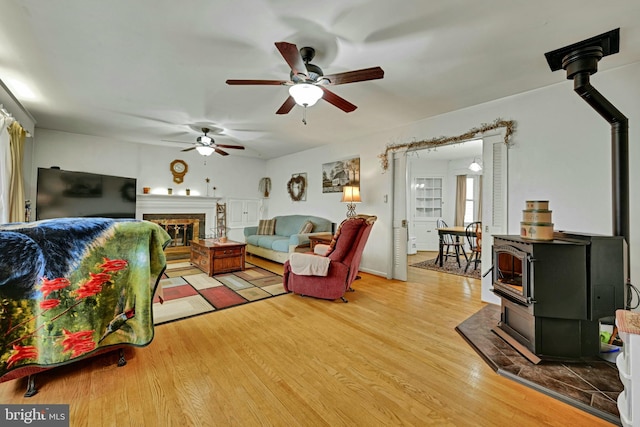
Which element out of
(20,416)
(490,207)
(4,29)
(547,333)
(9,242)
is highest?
(4,29)

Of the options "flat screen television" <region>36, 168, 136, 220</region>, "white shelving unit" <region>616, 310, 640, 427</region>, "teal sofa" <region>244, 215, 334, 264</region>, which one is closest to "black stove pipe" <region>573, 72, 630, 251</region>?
→ "white shelving unit" <region>616, 310, 640, 427</region>

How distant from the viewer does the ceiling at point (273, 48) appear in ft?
5.94

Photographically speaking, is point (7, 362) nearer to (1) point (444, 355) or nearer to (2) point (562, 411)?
(1) point (444, 355)

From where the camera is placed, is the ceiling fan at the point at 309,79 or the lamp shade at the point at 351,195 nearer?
the ceiling fan at the point at 309,79

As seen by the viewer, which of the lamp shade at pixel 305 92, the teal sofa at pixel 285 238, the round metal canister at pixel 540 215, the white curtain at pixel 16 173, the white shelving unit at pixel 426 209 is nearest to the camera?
the round metal canister at pixel 540 215

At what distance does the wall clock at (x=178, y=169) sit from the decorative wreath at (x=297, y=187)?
8.28 ft

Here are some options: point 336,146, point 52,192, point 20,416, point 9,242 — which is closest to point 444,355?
point 20,416

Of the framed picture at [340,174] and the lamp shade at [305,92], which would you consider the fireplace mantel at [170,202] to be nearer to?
the framed picture at [340,174]

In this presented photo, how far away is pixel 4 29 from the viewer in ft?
6.66

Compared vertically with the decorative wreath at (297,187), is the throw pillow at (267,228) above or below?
below

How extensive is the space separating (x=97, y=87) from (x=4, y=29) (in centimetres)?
100

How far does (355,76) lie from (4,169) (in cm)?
432

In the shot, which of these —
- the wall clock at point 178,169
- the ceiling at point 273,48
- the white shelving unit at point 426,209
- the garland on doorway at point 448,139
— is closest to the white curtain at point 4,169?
the ceiling at point 273,48

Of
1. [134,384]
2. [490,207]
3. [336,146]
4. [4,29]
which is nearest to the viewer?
[134,384]
